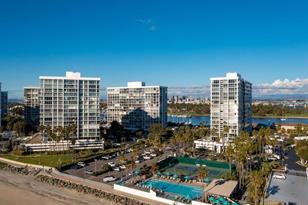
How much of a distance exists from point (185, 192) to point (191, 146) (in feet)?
95.7

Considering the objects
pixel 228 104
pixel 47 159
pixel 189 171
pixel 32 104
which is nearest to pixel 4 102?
pixel 32 104

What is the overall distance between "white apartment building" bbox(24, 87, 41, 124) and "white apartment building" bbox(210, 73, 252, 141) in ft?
186

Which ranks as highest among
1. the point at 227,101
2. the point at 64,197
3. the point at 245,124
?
the point at 227,101

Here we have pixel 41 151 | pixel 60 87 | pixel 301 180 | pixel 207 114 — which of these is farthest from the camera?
pixel 207 114

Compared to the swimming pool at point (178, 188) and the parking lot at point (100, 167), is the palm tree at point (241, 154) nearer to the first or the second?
the swimming pool at point (178, 188)

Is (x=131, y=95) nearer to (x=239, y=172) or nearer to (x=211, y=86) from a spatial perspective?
(x=211, y=86)

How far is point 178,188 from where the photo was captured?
4122cm

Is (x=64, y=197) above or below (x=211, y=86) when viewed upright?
below

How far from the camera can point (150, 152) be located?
64.2 meters

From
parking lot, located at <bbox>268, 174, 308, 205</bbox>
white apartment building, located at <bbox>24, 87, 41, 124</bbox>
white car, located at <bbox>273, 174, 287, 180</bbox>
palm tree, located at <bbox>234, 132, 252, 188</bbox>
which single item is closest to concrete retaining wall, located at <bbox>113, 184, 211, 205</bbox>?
parking lot, located at <bbox>268, 174, 308, 205</bbox>

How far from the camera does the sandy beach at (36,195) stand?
3631 cm

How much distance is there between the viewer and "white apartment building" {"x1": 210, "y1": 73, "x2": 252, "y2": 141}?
218 feet

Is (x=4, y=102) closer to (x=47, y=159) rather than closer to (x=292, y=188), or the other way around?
(x=47, y=159)

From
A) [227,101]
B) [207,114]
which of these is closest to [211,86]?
[227,101]
